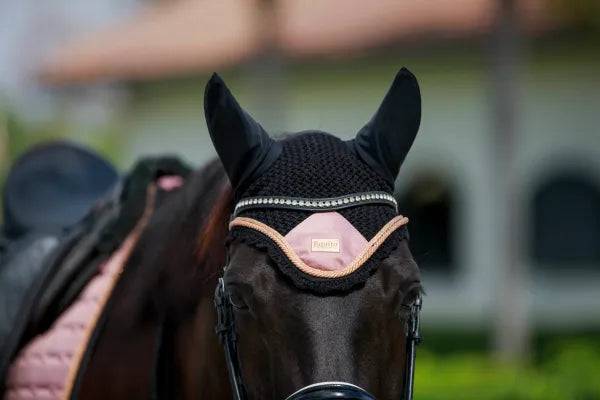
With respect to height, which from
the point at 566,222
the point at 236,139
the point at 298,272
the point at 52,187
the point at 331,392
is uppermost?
the point at 236,139

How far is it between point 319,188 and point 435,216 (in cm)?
1689

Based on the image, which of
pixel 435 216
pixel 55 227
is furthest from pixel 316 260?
pixel 435 216

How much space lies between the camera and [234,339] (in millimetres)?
2697

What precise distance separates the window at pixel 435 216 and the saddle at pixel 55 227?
49.1 feet

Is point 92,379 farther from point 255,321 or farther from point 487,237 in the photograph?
point 487,237

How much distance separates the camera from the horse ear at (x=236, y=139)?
2.71m

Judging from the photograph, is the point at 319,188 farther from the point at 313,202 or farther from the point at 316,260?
the point at 316,260

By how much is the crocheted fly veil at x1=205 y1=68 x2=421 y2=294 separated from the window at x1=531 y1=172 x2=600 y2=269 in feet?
52.4

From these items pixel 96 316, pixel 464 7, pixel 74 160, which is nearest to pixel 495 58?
pixel 464 7

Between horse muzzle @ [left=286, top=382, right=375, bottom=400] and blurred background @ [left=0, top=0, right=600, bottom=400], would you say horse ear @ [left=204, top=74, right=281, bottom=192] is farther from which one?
blurred background @ [left=0, top=0, right=600, bottom=400]

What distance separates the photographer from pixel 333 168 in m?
2.76

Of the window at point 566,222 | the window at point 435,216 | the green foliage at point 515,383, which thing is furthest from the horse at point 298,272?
the window at point 435,216

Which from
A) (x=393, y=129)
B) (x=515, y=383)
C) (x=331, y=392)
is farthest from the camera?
(x=515, y=383)

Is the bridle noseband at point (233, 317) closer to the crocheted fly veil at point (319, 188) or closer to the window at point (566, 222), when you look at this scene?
the crocheted fly veil at point (319, 188)
